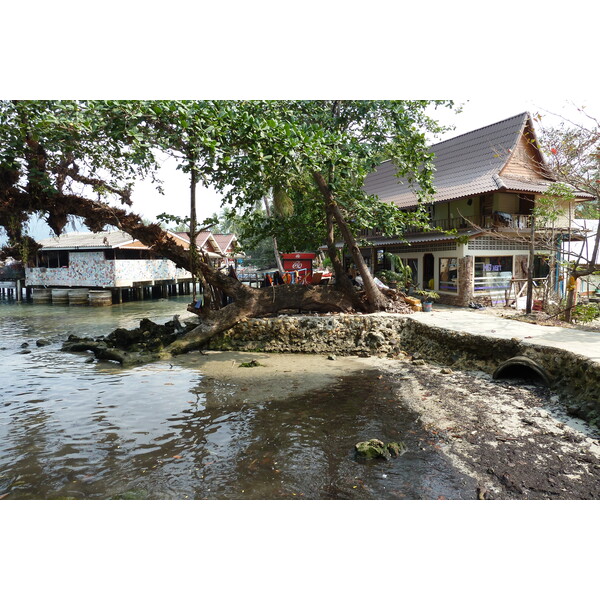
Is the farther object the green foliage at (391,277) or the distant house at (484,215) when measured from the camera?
the green foliage at (391,277)

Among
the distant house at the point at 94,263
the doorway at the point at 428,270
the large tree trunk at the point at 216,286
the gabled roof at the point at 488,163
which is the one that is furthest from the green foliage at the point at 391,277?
the distant house at the point at 94,263

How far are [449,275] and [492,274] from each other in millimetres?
1429

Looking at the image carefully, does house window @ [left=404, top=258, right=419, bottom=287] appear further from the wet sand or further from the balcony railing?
the wet sand

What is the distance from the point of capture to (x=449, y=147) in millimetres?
18000

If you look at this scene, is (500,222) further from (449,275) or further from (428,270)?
→ (428,270)

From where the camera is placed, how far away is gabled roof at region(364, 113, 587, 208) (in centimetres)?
1438

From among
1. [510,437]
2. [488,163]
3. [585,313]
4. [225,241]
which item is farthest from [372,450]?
[225,241]

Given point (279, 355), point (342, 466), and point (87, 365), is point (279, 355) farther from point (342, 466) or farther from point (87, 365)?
point (342, 466)

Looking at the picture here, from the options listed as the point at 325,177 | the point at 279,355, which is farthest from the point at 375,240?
the point at 279,355

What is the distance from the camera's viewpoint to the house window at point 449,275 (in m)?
15.3

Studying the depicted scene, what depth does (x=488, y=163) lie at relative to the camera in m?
15.4

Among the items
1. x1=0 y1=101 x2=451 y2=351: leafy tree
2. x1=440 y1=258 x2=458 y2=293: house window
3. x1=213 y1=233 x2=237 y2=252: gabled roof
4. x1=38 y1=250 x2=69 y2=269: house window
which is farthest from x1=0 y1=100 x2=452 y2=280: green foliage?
x1=213 y1=233 x2=237 y2=252: gabled roof

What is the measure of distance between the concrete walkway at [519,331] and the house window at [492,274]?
10.5ft

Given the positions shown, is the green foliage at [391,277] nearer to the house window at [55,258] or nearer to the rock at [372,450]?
the rock at [372,450]
